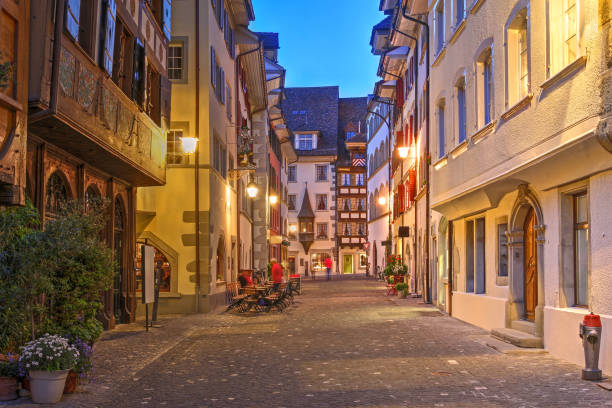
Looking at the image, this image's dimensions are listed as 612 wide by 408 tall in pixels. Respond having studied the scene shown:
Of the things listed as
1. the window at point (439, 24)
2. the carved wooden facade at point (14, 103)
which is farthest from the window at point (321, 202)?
the carved wooden facade at point (14, 103)

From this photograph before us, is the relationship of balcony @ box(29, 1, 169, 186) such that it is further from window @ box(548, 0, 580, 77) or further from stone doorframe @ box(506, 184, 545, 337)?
stone doorframe @ box(506, 184, 545, 337)

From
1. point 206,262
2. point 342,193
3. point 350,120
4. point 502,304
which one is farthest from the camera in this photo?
point 350,120

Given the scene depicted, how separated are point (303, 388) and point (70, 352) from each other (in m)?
2.85

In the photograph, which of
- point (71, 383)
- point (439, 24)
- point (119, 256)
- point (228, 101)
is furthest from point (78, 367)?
point (228, 101)

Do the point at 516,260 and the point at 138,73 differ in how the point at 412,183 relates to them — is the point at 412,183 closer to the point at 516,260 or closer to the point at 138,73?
the point at 516,260

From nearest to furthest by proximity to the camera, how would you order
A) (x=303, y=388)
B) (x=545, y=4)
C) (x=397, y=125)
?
(x=303, y=388)
(x=545, y=4)
(x=397, y=125)

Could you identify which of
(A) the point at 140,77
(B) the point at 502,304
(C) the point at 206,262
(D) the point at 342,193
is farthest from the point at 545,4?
(D) the point at 342,193

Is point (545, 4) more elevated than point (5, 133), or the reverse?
point (545, 4)

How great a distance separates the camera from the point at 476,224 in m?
19.1

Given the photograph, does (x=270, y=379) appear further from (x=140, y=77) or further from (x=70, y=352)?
(x=140, y=77)

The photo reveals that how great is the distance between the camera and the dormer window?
264ft

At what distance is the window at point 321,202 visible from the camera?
3088 inches

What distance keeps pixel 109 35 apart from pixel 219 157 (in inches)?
486

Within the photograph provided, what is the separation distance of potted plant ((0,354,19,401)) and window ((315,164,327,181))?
70.1 metres
